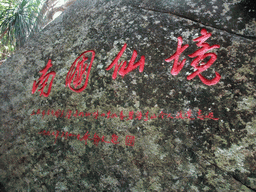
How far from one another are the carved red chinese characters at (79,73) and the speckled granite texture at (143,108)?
7 centimetres

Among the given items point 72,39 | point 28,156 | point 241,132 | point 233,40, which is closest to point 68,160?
point 28,156

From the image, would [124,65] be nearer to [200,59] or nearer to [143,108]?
[143,108]

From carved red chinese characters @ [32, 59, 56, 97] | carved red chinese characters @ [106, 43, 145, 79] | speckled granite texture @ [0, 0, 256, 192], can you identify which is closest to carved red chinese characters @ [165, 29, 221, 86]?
speckled granite texture @ [0, 0, 256, 192]

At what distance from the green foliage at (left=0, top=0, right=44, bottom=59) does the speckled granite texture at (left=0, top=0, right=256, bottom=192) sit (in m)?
4.21

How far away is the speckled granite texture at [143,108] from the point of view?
55.5 inches

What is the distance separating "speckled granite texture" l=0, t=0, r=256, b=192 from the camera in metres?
1.41

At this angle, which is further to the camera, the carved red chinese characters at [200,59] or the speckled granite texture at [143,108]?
the carved red chinese characters at [200,59]

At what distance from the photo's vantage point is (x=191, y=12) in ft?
5.84

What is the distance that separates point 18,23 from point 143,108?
6235mm

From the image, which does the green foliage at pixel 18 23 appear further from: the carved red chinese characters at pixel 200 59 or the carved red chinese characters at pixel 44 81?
the carved red chinese characters at pixel 200 59

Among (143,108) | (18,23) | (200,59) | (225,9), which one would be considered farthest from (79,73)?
(18,23)

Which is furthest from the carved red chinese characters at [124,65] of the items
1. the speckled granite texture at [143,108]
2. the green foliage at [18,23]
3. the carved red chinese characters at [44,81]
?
the green foliage at [18,23]

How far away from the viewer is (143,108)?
165 centimetres

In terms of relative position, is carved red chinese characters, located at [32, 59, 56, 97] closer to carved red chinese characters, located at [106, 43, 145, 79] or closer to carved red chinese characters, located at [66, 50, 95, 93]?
carved red chinese characters, located at [66, 50, 95, 93]
